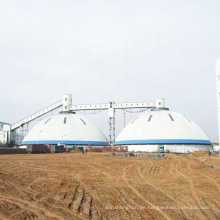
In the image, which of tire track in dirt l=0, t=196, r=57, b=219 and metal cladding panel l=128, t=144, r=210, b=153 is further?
metal cladding panel l=128, t=144, r=210, b=153

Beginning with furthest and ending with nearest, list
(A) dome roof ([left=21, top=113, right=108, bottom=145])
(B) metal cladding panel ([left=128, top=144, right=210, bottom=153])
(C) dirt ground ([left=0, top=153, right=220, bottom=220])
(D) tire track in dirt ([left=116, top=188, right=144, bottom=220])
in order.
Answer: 1. (A) dome roof ([left=21, top=113, right=108, bottom=145])
2. (B) metal cladding panel ([left=128, top=144, right=210, bottom=153])
3. (C) dirt ground ([left=0, top=153, right=220, bottom=220])
4. (D) tire track in dirt ([left=116, top=188, right=144, bottom=220])

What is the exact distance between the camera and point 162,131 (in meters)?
81.6

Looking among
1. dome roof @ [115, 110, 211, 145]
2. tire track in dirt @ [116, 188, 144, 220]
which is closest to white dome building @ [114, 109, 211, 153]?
dome roof @ [115, 110, 211, 145]

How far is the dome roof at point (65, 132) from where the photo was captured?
291ft

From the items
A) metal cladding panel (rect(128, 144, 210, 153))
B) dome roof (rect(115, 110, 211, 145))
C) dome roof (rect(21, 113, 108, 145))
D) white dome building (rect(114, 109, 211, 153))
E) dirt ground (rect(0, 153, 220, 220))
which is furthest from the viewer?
dome roof (rect(21, 113, 108, 145))

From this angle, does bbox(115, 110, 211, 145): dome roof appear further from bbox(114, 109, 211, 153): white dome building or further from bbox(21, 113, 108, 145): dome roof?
bbox(21, 113, 108, 145): dome roof

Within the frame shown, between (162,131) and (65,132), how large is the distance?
103 ft

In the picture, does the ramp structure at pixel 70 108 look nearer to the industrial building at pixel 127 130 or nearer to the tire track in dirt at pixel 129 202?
the industrial building at pixel 127 130

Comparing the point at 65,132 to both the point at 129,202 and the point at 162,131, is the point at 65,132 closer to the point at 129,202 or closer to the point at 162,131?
the point at 162,131

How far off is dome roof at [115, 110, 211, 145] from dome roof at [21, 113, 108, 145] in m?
9.71

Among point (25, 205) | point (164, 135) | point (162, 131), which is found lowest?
point (25, 205)

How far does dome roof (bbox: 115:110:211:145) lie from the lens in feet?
262

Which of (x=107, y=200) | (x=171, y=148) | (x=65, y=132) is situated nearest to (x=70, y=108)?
(x=65, y=132)

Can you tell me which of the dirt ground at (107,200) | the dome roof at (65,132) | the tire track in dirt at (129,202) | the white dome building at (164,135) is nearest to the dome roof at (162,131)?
the white dome building at (164,135)
